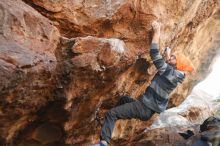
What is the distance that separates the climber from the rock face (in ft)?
1.74

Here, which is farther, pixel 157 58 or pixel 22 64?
pixel 157 58

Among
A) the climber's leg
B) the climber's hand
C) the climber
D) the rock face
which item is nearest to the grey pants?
the climber

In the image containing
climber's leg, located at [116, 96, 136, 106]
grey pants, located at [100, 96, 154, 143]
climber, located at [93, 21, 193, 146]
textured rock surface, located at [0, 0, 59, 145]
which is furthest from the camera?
climber's leg, located at [116, 96, 136, 106]

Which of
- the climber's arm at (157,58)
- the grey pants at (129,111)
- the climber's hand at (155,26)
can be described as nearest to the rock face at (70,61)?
the climber's hand at (155,26)

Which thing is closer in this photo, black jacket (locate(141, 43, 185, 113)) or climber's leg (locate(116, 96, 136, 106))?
black jacket (locate(141, 43, 185, 113))

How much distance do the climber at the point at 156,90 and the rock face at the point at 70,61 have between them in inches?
20.9

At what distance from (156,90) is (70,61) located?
2016mm

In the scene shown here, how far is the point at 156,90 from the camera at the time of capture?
735cm

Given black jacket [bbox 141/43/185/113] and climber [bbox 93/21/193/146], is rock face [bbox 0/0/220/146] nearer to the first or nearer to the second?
climber [bbox 93/21/193/146]

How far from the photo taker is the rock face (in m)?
5.80

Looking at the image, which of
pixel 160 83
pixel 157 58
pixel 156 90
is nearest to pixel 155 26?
pixel 157 58

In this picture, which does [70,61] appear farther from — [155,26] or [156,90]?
[155,26]

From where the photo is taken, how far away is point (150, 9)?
7.79m

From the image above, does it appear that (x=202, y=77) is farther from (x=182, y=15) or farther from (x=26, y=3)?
(x=26, y=3)
